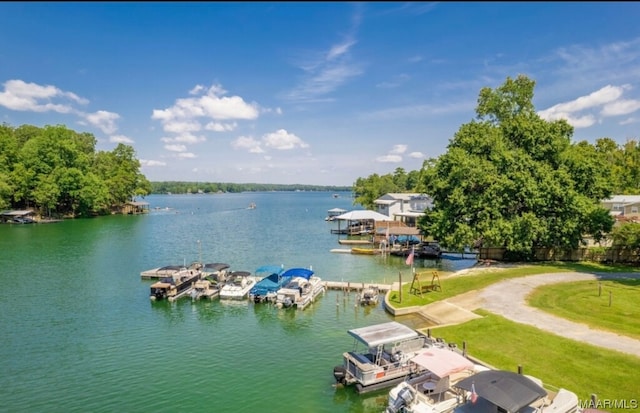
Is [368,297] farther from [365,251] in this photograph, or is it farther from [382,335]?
[365,251]

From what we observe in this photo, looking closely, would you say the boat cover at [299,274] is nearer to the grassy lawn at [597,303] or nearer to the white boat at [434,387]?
the grassy lawn at [597,303]

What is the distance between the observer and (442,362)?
56.1 ft

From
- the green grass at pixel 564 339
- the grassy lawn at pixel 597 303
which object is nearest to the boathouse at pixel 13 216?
the green grass at pixel 564 339

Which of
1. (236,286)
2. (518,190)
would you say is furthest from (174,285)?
(518,190)

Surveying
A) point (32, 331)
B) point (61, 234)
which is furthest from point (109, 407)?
point (61, 234)

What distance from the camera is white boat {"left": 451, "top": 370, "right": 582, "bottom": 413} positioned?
1374 centimetres

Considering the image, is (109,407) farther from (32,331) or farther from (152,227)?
(152,227)

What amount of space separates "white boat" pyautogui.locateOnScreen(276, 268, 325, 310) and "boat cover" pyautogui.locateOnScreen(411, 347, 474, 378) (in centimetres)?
1476

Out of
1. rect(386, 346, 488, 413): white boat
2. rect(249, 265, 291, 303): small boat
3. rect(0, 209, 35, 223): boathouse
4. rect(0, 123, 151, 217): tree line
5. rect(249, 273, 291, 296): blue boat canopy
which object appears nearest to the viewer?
rect(386, 346, 488, 413): white boat

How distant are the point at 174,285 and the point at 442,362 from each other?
24.8m

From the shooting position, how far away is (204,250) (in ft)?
187

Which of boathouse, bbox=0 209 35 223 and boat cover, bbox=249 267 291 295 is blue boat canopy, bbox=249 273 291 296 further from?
boathouse, bbox=0 209 35 223

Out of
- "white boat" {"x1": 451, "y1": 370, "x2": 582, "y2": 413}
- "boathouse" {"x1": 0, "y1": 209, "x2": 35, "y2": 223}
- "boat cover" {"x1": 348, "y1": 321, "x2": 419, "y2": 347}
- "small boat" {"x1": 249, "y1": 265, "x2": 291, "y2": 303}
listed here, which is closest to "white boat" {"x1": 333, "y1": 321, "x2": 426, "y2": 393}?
"boat cover" {"x1": 348, "y1": 321, "x2": 419, "y2": 347}

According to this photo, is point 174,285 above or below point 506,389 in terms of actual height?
below
